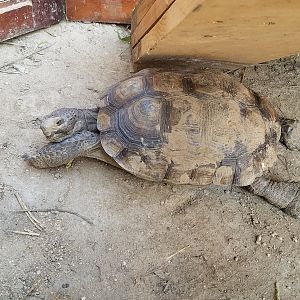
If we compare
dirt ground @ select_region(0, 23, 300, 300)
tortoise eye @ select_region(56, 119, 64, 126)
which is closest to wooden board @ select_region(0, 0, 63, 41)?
dirt ground @ select_region(0, 23, 300, 300)

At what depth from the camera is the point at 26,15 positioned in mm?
3656

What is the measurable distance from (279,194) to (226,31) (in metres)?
1.28

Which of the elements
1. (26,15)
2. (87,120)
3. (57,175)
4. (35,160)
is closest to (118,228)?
(57,175)

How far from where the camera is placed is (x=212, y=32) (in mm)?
2445

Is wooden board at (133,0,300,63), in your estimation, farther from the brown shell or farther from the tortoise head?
the tortoise head

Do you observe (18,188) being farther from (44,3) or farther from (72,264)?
(44,3)

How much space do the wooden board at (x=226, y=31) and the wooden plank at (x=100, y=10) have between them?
708 millimetres

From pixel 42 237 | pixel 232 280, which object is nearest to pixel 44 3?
pixel 42 237

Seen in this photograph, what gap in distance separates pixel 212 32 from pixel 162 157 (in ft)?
2.69

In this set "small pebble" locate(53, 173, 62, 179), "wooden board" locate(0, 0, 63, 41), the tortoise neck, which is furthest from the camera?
"wooden board" locate(0, 0, 63, 41)

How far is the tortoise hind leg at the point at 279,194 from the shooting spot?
10.4 feet

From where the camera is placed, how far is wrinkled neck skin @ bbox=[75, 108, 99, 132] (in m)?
3.13

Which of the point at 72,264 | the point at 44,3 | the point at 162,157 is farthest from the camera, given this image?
the point at 44,3

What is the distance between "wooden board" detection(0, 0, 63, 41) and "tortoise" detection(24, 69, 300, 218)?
97 centimetres
